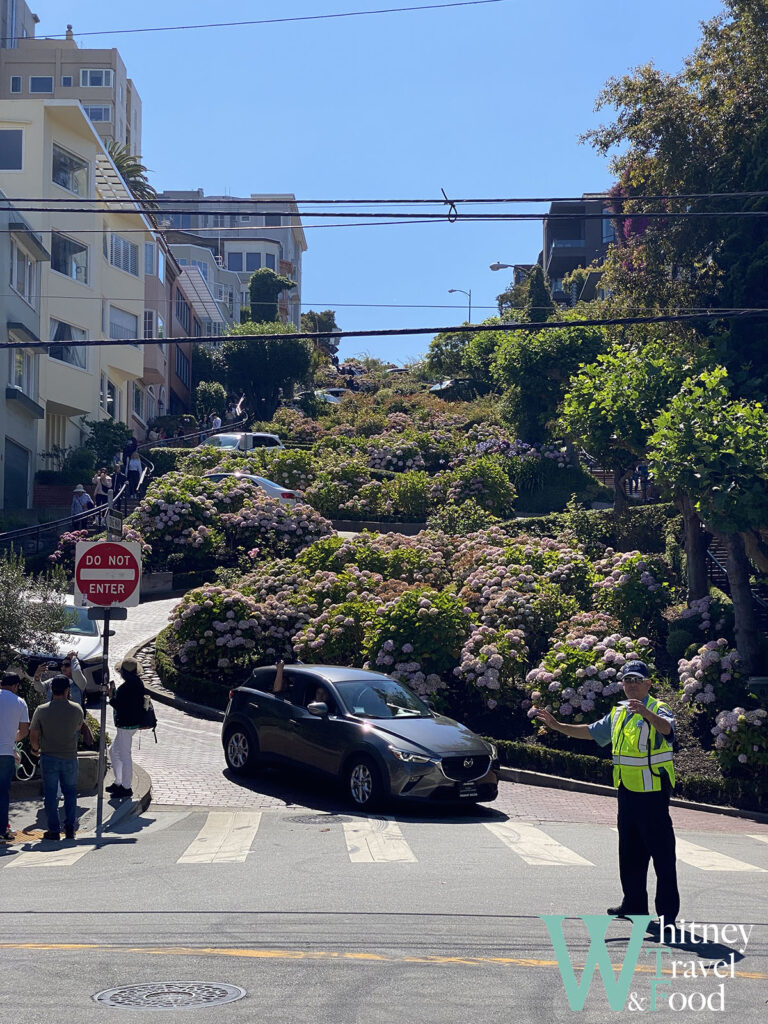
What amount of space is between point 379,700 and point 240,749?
2.11 metres

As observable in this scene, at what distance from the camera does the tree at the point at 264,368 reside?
67688 millimetres

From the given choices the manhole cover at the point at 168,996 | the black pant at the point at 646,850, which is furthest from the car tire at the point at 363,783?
the manhole cover at the point at 168,996

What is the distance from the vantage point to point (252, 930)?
7.44 metres

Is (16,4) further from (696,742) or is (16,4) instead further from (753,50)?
(696,742)

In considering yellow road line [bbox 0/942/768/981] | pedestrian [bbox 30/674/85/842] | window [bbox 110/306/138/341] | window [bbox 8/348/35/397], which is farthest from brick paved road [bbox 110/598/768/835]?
window [bbox 110/306/138/341]

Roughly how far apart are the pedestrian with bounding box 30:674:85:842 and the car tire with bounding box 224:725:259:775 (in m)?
3.77

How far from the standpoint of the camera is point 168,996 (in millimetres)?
5953

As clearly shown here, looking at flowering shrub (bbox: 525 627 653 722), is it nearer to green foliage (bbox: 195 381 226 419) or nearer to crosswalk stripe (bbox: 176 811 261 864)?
crosswalk stripe (bbox: 176 811 261 864)

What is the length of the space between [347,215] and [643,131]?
13107mm

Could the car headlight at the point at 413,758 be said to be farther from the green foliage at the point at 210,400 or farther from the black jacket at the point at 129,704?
the green foliage at the point at 210,400

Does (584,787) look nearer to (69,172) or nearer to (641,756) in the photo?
(641,756)

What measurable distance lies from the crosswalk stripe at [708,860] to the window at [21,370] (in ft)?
98.3

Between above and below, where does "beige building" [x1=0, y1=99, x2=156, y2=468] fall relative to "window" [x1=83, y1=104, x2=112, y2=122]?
below

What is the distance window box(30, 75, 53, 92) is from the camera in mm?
89500
